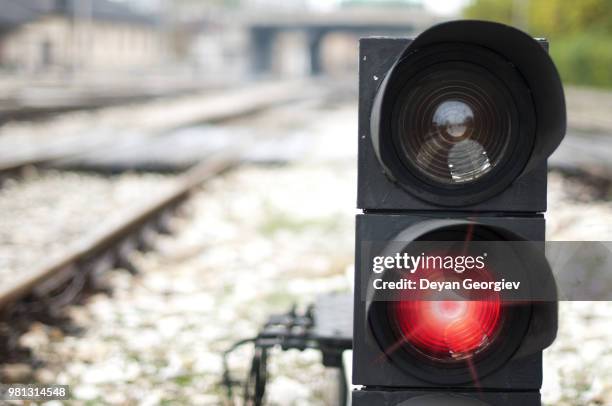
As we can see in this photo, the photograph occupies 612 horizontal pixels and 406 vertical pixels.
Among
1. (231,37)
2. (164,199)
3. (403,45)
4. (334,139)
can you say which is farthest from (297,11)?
(403,45)

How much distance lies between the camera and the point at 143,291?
4.82m

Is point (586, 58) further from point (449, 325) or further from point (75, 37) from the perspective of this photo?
point (75, 37)

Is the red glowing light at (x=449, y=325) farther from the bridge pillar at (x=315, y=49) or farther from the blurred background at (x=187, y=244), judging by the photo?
the bridge pillar at (x=315, y=49)

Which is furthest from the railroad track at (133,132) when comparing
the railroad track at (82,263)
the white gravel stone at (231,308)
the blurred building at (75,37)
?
the blurred building at (75,37)

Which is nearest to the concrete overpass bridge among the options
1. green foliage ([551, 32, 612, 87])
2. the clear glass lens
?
green foliage ([551, 32, 612, 87])

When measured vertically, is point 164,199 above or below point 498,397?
above

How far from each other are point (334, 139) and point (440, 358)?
14.5 metres

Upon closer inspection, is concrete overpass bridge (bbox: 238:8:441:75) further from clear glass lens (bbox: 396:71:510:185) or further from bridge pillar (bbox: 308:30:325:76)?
clear glass lens (bbox: 396:71:510:185)

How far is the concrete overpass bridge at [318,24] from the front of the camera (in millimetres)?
76250

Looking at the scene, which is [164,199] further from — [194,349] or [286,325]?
[286,325]

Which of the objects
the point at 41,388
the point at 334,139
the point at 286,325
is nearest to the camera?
the point at 286,325

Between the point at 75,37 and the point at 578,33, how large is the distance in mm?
36239

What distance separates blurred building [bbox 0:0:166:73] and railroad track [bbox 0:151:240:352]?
4468 centimetres

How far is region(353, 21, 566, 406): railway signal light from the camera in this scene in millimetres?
1723
